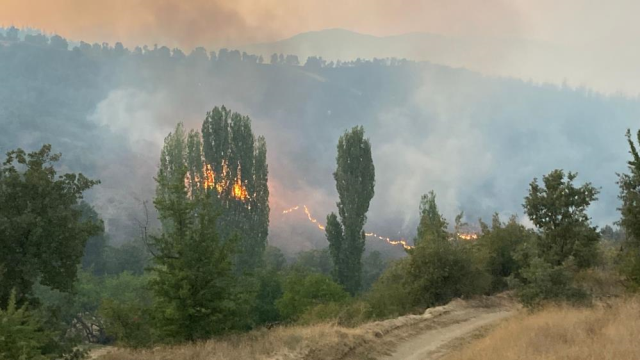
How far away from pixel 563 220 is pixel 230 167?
44289 mm

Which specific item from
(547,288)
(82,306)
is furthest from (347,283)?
(547,288)

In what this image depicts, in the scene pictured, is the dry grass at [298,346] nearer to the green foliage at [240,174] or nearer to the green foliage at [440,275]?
the green foliage at [440,275]

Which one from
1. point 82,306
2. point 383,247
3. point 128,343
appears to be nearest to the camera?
point 128,343

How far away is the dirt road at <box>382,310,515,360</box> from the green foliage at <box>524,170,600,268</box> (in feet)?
21.3

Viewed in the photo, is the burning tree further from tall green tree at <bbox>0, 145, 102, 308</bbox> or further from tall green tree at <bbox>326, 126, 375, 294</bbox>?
tall green tree at <bbox>0, 145, 102, 308</bbox>

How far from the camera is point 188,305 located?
16.4 m

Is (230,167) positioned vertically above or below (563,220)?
above

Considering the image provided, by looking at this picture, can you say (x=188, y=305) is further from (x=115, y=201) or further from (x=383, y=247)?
(x=115, y=201)

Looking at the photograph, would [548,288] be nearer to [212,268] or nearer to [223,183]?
[212,268]

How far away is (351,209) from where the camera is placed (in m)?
58.7

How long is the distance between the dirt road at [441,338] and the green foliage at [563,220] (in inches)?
255

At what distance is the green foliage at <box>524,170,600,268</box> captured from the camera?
25.9m

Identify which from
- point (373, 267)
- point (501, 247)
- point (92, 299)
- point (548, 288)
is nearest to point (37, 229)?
point (548, 288)

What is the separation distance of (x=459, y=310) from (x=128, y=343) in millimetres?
17685
